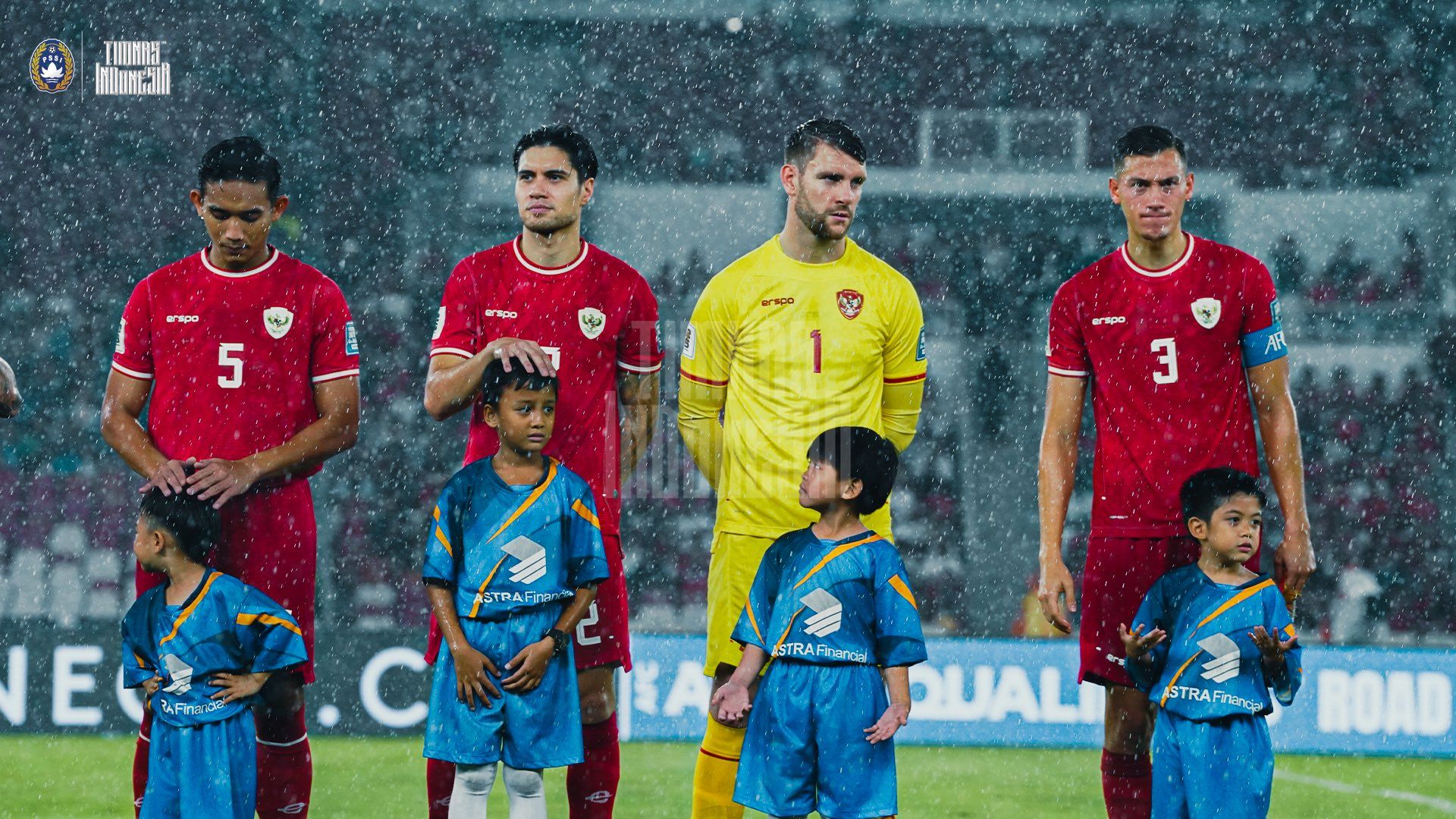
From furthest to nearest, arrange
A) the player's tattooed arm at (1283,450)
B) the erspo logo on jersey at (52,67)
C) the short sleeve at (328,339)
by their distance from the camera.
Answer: the erspo logo on jersey at (52,67) < the short sleeve at (328,339) < the player's tattooed arm at (1283,450)

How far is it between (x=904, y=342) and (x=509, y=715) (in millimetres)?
1304

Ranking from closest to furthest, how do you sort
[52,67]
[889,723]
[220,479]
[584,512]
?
[889,723]
[584,512]
[220,479]
[52,67]

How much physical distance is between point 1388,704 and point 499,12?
1020 cm

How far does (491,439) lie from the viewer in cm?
379

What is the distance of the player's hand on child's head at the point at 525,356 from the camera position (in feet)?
11.1

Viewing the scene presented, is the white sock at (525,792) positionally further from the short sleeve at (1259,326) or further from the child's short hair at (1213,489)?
the short sleeve at (1259,326)

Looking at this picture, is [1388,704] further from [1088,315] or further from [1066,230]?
[1066,230]

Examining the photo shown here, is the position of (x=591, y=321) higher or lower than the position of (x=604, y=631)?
higher

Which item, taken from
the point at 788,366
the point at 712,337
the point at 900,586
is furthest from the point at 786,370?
the point at 900,586

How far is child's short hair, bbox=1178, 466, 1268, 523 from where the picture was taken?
358 centimetres

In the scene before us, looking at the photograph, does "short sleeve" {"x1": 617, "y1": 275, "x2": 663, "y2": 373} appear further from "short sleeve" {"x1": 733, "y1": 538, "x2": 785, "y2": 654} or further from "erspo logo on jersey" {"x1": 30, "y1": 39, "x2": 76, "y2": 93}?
"erspo logo on jersey" {"x1": 30, "y1": 39, "x2": 76, "y2": 93}

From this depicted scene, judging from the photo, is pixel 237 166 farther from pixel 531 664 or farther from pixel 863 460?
pixel 863 460

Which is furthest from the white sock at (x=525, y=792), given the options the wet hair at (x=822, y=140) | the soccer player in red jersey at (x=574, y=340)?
the wet hair at (x=822, y=140)

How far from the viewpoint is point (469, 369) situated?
3.58 metres
